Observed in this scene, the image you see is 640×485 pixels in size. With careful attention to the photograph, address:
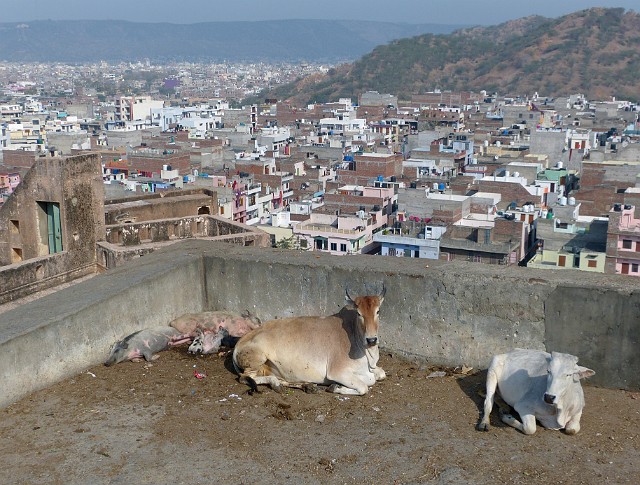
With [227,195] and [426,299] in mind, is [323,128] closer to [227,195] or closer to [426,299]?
[227,195]

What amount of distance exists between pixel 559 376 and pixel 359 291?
1.45m

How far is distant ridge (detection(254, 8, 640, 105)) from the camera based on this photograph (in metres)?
99.5

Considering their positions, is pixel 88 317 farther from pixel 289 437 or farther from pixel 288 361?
pixel 289 437

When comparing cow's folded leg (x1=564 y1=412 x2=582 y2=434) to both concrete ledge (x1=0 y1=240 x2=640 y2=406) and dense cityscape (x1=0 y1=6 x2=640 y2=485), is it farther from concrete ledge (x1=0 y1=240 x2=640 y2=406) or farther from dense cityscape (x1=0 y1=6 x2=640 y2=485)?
concrete ledge (x1=0 y1=240 x2=640 y2=406)

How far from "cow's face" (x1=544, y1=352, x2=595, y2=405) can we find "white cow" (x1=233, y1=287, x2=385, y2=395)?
2.93ft

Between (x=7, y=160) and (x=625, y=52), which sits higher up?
(x=625, y=52)

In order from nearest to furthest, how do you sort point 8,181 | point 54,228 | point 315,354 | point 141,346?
1. point 315,354
2. point 141,346
3. point 54,228
4. point 8,181

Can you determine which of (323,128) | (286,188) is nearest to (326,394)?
(286,188)

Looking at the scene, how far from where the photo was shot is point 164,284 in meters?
4.93

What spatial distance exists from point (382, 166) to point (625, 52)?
71.1m

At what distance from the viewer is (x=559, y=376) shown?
3564mm

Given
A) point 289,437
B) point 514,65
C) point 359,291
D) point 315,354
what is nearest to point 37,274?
point 359,291

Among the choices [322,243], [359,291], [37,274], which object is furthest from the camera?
[322,243]

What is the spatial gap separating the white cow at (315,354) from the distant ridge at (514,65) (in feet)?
311
